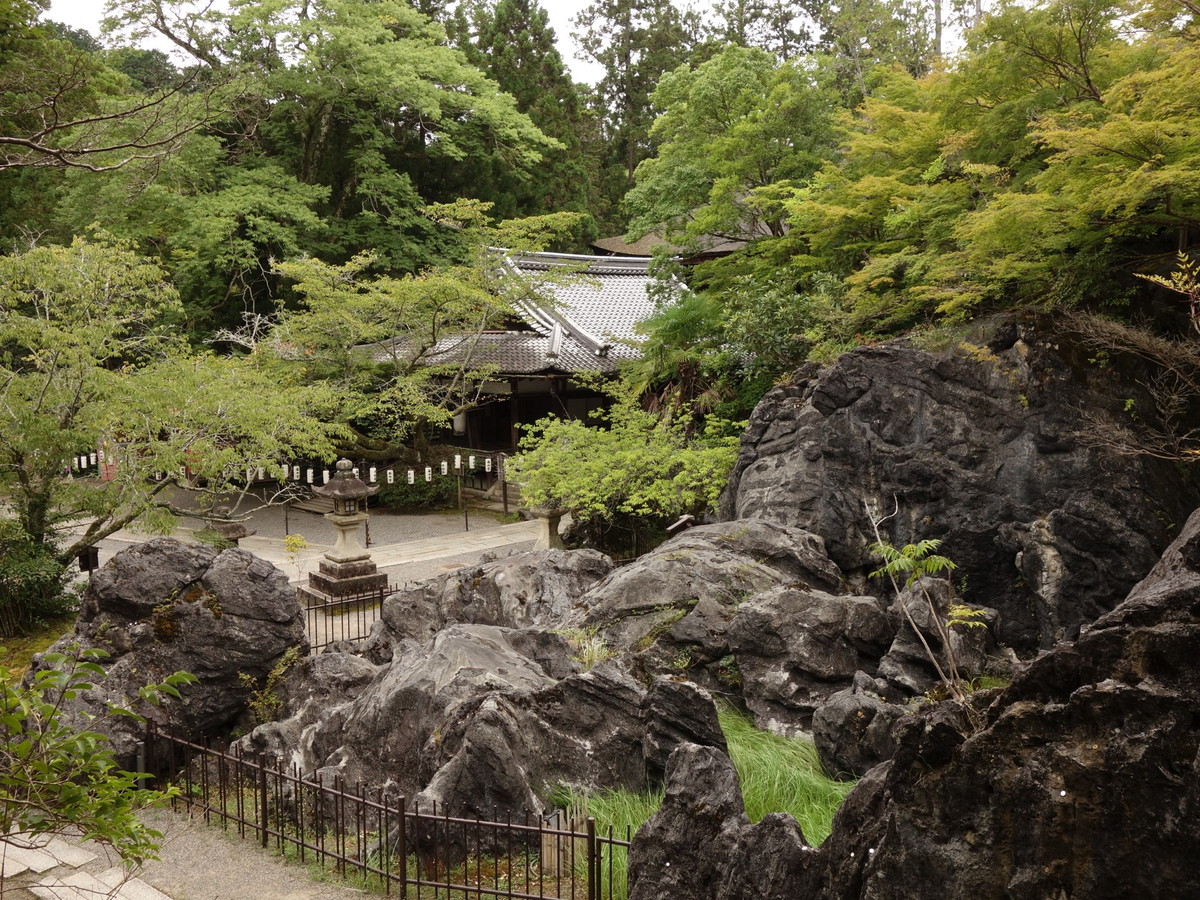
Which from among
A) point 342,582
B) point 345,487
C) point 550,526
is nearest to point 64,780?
point 342,582

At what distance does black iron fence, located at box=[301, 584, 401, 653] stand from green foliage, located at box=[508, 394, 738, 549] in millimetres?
3411

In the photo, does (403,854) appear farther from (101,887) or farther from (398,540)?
(398,540)

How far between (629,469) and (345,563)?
18.5 ft

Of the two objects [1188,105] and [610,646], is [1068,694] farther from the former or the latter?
[1188,105]

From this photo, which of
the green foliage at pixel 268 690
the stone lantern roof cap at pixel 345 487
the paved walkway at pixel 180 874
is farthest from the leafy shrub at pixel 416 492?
the paved walkway at pixel 180 874

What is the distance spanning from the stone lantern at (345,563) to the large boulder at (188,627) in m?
5.75

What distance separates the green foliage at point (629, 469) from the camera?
15.6 m

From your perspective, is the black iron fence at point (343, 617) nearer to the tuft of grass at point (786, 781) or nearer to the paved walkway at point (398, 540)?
the paved walkway at point (398, 540)

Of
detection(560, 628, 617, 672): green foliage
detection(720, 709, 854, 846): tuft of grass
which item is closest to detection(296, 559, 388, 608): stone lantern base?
detection(560, 628, 617, 672): green foliage

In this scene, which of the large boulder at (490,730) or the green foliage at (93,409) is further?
the green foliage at (93,409)

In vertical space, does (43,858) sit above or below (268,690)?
below

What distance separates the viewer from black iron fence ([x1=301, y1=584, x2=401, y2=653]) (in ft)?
46.9

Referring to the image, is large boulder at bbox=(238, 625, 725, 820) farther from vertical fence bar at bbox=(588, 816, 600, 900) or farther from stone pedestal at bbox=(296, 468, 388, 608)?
stone pedestal at bbox=(296, 468, 388, 608)

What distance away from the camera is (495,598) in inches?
469
